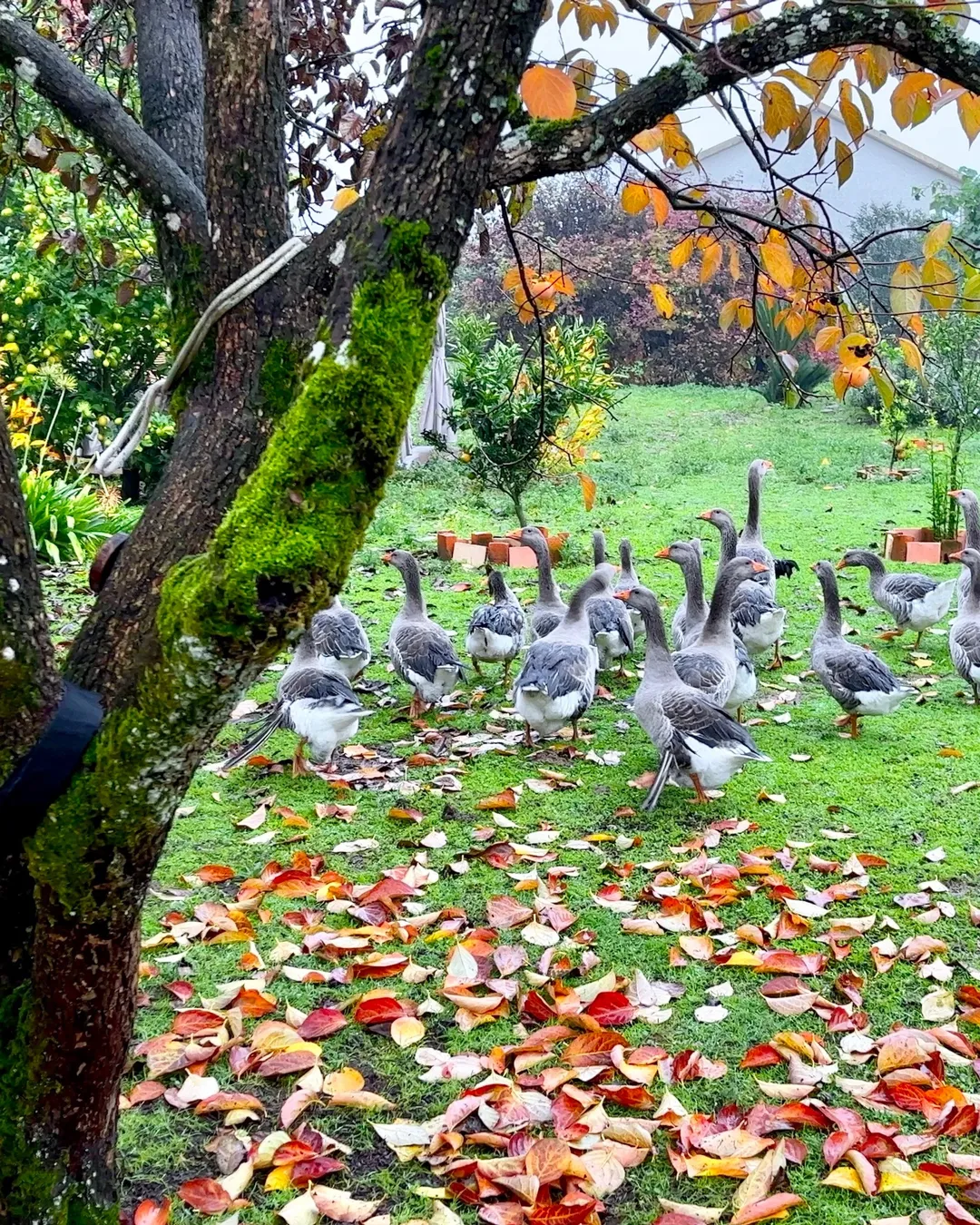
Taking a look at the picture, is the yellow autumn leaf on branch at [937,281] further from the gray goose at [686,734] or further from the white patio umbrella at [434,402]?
the white patio umbrella at [434,402]

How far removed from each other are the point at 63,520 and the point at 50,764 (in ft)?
29.8

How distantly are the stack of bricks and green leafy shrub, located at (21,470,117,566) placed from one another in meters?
3.28

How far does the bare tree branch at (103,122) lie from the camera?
2.22 meters

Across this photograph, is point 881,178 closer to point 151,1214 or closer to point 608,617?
point 608,617

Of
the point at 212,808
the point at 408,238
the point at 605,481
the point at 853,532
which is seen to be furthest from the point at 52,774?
the point at 605,481

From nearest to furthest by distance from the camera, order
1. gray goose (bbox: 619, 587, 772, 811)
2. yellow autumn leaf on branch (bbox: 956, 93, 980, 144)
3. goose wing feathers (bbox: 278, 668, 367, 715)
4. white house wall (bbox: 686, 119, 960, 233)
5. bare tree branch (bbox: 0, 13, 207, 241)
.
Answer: bare tree branch (bbox: 0, 13, 207, 241), yellow autumn leaf on branch (bbox: 956, 93, 980, 144), gray goose (bbox: 619, 587, 772, 811), goose wing feathers (bbox: 278, 668, 367, 715), white house wall (bbox: 686, 119, 960, 233)

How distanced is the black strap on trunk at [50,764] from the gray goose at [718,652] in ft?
13.9

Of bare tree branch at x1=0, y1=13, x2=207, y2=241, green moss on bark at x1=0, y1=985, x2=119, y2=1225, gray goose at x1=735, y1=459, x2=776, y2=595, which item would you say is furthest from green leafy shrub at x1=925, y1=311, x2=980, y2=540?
green moss on bark at x1=0, y1=985, x2=119, y2=1225

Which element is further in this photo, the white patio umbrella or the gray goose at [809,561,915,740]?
the white patio umbrella

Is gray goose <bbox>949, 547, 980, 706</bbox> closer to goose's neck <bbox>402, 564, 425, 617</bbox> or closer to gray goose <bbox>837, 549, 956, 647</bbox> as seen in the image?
gray goose <bbox>837, 549, 956, 647</bbox>

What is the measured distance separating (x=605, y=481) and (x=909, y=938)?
1105cm

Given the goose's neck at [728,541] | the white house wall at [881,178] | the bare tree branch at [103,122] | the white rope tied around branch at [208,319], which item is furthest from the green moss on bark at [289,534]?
the white house wall at [881,178]

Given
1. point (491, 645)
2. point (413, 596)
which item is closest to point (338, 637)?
point (413, 596)

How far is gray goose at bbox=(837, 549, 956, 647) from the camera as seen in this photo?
7176 mm
